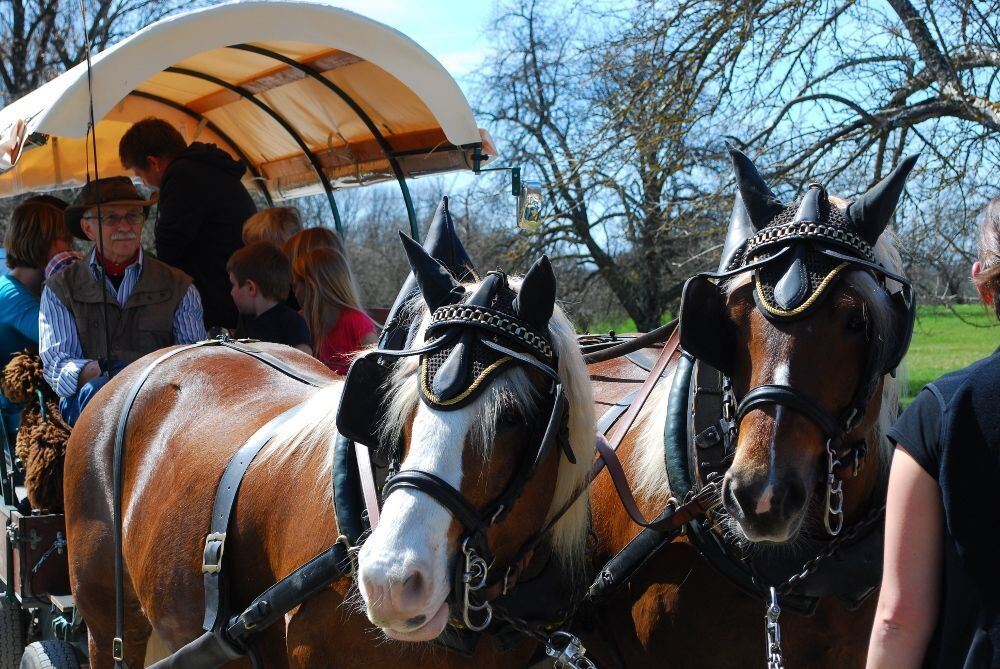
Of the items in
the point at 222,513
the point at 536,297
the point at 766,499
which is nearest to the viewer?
the point at 766,499

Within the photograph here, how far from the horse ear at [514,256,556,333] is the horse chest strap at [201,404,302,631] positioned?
0.93 meters

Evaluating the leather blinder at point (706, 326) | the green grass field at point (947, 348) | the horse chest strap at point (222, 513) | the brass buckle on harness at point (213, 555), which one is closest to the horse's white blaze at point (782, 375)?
the leather blinder at point (706, 326)

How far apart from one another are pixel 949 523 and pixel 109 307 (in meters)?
3.16

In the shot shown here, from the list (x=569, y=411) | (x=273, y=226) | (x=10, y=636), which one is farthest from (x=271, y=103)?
(x=569, y=411)

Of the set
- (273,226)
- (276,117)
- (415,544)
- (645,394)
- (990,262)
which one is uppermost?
(276,117)

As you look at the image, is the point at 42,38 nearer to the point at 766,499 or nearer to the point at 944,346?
the point at 766,499

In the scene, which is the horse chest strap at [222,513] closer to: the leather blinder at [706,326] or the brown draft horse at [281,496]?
the brown draft horse at [281,496]

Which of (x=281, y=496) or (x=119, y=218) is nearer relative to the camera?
(x=281, y=496)

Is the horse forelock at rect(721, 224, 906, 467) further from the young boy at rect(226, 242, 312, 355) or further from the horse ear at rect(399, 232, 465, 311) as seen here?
the young boy at rect(226, 242, 312, 355)

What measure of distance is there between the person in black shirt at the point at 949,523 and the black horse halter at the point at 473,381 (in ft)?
2.30

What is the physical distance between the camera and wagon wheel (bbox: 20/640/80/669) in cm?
359

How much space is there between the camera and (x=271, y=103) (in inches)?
207

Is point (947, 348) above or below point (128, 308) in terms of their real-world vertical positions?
below

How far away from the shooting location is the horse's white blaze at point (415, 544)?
6.00 feet
